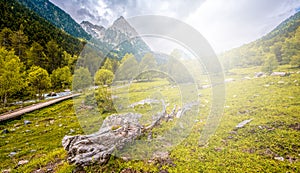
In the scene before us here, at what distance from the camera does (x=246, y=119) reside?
11.1 metres

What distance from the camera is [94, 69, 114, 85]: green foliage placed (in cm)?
1157

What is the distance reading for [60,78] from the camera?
41.8 metres

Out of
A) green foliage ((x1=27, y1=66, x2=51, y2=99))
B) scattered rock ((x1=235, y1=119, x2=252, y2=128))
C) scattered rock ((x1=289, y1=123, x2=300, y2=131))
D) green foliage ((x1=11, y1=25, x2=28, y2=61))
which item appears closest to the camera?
scattered rock ((x1=289, y1=123, x2=300, y2=131))

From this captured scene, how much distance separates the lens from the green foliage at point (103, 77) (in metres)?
11.6

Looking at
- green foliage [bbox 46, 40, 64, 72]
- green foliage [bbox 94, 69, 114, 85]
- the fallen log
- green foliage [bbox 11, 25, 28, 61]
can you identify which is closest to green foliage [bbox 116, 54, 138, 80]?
the fallen log

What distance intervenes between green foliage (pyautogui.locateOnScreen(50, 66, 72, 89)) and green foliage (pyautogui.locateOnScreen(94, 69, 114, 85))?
34.8 m

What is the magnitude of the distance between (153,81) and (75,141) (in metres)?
7.37

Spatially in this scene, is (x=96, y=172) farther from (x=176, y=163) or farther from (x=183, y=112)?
(x=183, y=112)

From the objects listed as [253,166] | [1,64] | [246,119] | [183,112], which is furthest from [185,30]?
[1,64]

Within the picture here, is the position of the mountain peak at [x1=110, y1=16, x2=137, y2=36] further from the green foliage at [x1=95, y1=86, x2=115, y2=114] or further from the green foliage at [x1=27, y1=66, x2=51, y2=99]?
the green foliage at [x1=27, y1=66, x2=51, y2=99]

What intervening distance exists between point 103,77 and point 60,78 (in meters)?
36.1

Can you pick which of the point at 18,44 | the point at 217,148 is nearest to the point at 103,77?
the point at 217,148

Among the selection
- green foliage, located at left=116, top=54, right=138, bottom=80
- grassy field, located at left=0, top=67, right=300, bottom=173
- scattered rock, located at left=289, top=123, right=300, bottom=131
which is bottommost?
grassy field, located at left=0, top=67, right=300, bottom=173

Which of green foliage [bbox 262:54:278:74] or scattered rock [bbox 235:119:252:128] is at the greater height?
green foliage [bbox 262:54:278:74]
